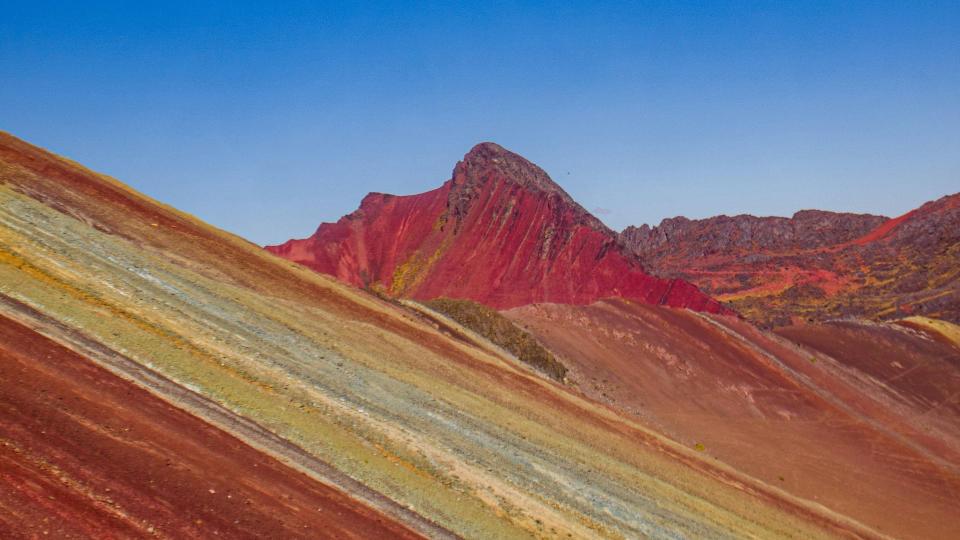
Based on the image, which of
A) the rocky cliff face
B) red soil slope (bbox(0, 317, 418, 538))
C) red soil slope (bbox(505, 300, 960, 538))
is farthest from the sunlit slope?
the rocky cliff face

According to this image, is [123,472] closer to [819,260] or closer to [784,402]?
[784,402]

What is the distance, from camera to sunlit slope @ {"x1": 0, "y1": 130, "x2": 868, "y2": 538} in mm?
18844

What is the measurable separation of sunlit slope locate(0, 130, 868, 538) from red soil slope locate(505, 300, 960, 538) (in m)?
8.21

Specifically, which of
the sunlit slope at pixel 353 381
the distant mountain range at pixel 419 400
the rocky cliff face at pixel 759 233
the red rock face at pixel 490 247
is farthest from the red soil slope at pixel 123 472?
the rocky cliff face at pixel 759 233

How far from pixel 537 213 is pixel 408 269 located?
52.2 ft

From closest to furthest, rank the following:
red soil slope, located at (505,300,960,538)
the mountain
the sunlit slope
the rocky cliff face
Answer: the sunlit slope → red soil slope, located at (505,300,960,538) → the mountain → the rocky cliff face

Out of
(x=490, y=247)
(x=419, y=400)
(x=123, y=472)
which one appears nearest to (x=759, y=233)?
(x=490, y=247)

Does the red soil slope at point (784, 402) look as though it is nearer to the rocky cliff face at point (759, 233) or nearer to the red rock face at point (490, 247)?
the red rock face at point (490, 247)

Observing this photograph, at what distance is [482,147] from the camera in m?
87.3

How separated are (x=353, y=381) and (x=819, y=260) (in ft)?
445

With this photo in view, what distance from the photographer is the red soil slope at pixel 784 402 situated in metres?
42.8

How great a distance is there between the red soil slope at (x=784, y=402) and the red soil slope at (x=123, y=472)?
3156 centimetres

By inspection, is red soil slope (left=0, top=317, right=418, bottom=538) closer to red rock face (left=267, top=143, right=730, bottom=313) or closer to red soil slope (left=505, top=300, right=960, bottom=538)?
red soil slope (left=505, top=300, right=960, bottom=538)

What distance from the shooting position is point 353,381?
2381 cm
